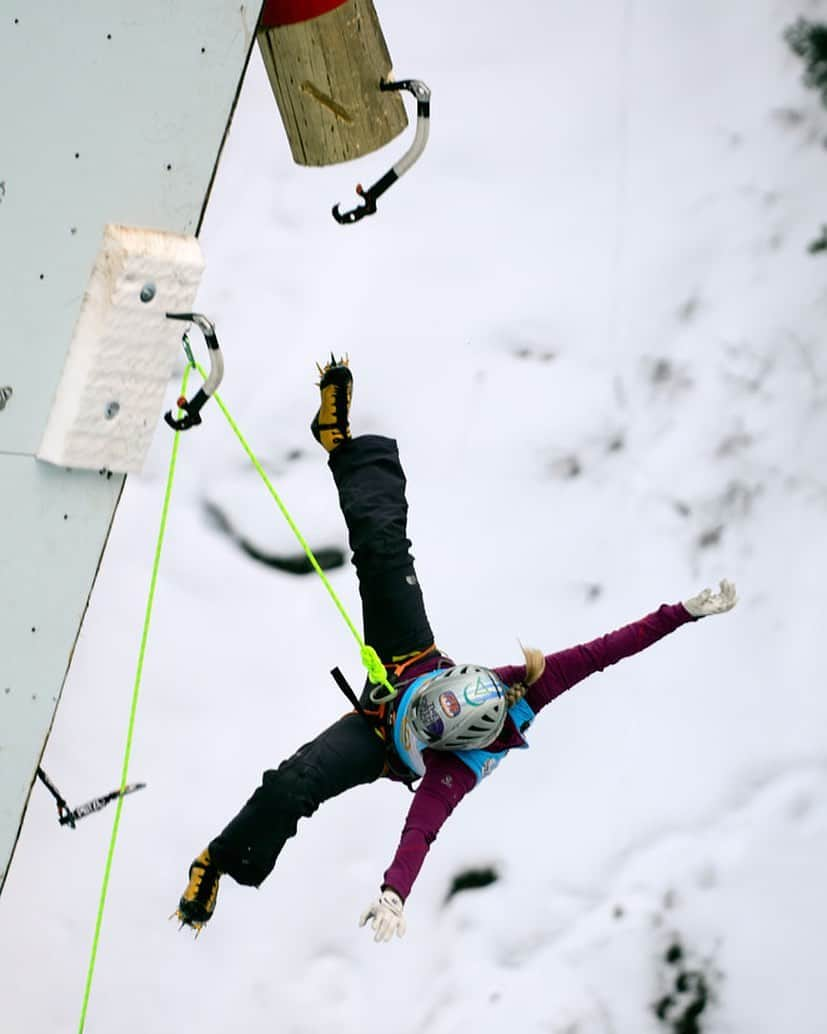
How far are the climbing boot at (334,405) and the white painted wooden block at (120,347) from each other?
583 mm

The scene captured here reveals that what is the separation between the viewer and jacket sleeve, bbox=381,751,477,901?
3.01 metres

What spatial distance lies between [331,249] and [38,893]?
5.92ft

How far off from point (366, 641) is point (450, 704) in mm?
314

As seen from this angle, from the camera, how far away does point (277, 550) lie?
4.17 meters

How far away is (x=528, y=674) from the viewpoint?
3162 millimetres

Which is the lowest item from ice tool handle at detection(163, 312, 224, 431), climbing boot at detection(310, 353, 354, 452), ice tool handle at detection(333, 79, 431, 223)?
climbing boot at detection(310, 353, 354, 452)

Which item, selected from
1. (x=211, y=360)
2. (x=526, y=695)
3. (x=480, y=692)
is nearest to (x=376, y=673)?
(x=480, y=692)

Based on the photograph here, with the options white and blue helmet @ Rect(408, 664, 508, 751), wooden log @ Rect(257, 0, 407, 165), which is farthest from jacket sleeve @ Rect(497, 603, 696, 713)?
wooden log @ Rect(257, 0, 407, 165)

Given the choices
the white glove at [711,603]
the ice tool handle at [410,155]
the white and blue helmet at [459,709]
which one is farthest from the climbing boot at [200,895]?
the ice tool handle at [410,155]

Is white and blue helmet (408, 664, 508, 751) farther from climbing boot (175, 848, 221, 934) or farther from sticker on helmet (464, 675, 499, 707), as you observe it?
climbing boot (175, 848, 221, 934)

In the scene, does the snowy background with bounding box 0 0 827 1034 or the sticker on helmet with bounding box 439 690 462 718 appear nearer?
the sticker on helmet with bounding box 439 690 462 718

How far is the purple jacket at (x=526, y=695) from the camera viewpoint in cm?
312

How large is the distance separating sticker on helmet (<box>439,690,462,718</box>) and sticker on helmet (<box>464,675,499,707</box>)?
2 cm

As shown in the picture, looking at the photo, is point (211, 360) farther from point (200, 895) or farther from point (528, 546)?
point (528, 546)
